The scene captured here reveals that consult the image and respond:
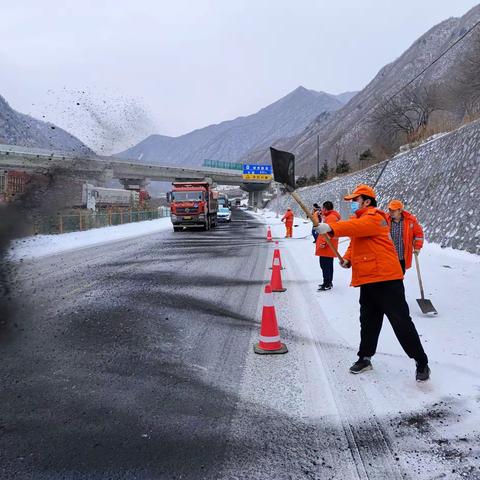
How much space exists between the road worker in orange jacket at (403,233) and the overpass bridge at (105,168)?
19744 mm

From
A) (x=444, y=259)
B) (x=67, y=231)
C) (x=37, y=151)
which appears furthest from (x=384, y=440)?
(x=37, y=151)

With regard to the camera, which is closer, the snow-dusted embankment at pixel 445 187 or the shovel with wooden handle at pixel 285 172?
the shovel with wooden handle at pixel 285 172

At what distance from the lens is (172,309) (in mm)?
7066

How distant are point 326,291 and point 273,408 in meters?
5.40

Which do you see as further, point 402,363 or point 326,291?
point 326,291

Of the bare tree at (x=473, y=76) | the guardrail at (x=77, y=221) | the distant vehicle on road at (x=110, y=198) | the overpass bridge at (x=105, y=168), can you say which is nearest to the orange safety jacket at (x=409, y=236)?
the guardrail at (x=77, y=221)

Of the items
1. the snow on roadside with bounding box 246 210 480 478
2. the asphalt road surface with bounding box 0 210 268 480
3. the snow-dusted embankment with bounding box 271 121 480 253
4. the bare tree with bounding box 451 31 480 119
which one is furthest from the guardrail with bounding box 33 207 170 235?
the bare tree with bounding box 451 31 480 119

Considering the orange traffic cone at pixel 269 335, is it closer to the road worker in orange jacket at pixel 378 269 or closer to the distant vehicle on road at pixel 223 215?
the road worker in orange jacket at pixel 378 269

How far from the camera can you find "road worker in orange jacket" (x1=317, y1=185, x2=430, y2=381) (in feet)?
13.0

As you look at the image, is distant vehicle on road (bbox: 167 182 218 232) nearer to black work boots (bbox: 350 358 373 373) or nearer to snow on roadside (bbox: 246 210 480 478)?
snow on roadside (bbox: 246 210 480 478)

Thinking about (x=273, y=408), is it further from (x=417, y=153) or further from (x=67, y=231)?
(x=67, y=231)

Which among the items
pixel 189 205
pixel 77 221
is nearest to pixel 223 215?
pixel 189 205

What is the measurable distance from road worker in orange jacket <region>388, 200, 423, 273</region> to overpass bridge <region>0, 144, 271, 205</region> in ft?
64.8

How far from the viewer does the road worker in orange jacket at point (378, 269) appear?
3.97 meters
